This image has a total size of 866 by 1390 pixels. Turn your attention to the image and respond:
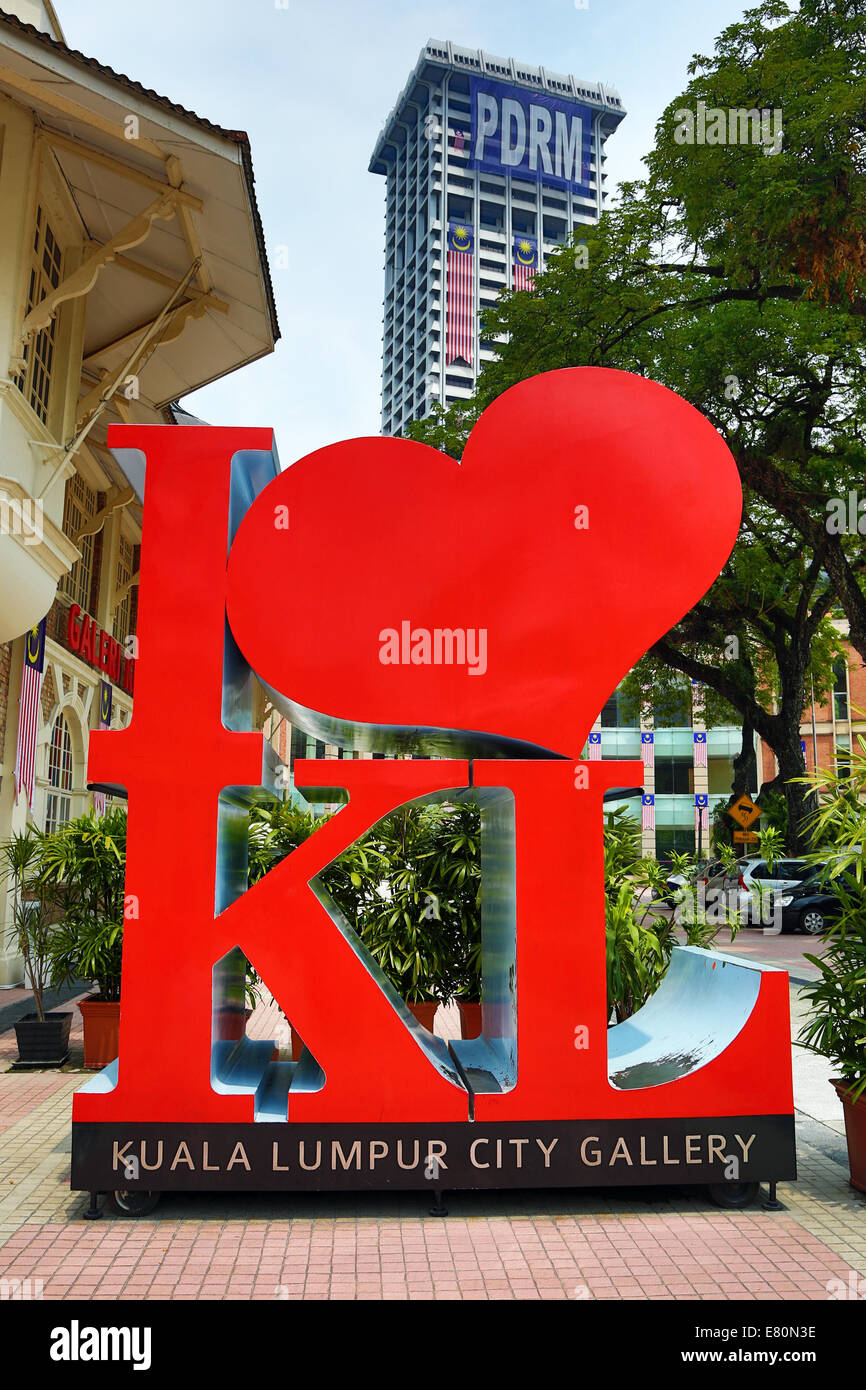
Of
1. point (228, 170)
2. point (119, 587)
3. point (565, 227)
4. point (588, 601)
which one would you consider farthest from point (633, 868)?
point (565, 227)

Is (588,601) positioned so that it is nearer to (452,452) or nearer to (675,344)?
(675,344)

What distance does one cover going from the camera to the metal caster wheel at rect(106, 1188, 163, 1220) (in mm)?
4895

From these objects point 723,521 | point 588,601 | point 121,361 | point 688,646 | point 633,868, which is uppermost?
point 121,361

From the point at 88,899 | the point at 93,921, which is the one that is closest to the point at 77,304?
the point at 88,899

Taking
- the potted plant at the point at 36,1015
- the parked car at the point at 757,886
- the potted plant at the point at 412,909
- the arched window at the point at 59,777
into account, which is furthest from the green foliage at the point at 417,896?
the parked car at the point at 757,886

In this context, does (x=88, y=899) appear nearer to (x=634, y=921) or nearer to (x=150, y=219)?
(x=634, y=921)

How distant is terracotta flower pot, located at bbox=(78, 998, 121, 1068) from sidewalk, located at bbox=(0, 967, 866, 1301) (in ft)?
9.43

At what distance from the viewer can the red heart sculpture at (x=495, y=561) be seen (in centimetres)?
531

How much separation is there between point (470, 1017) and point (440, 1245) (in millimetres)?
3945

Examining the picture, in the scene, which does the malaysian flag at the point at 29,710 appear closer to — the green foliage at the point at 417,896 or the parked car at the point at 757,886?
the green foliage at the point at 417,896

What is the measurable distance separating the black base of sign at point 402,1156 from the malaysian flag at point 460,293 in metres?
107

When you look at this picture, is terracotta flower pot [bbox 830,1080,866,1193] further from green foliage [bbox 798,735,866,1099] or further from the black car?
the black car
